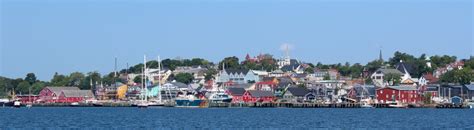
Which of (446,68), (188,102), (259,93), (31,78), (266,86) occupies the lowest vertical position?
(188,102)

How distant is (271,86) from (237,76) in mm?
18185

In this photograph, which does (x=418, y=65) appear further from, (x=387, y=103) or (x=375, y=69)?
(x=387, y=103)

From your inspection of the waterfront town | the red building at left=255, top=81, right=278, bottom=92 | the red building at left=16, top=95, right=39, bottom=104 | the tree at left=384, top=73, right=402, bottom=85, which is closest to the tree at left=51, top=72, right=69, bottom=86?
the waterfront town

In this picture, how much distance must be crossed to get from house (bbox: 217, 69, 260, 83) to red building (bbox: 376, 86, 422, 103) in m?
34.9

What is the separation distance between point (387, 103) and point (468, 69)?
85.0 ft

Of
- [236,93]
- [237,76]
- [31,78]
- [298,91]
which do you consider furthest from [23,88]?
[298,91]

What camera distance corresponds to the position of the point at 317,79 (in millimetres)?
169625

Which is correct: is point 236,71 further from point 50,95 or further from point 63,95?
point 63,95

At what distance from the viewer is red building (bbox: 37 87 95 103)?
486ft

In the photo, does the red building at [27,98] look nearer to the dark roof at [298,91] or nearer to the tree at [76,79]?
the tree at [76,79]

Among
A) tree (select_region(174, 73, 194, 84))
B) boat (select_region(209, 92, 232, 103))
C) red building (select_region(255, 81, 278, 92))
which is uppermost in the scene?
tree (select_region(174, 73, 194, 84))

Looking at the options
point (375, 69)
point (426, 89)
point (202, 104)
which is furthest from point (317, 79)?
point (202, 104)

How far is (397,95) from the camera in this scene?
5157 inches

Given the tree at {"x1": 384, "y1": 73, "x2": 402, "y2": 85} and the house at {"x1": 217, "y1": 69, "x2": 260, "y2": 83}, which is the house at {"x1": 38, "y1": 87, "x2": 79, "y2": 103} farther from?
the tree at {"x1": 384, "y1": 73, "x2": 402, "y2": 85}
